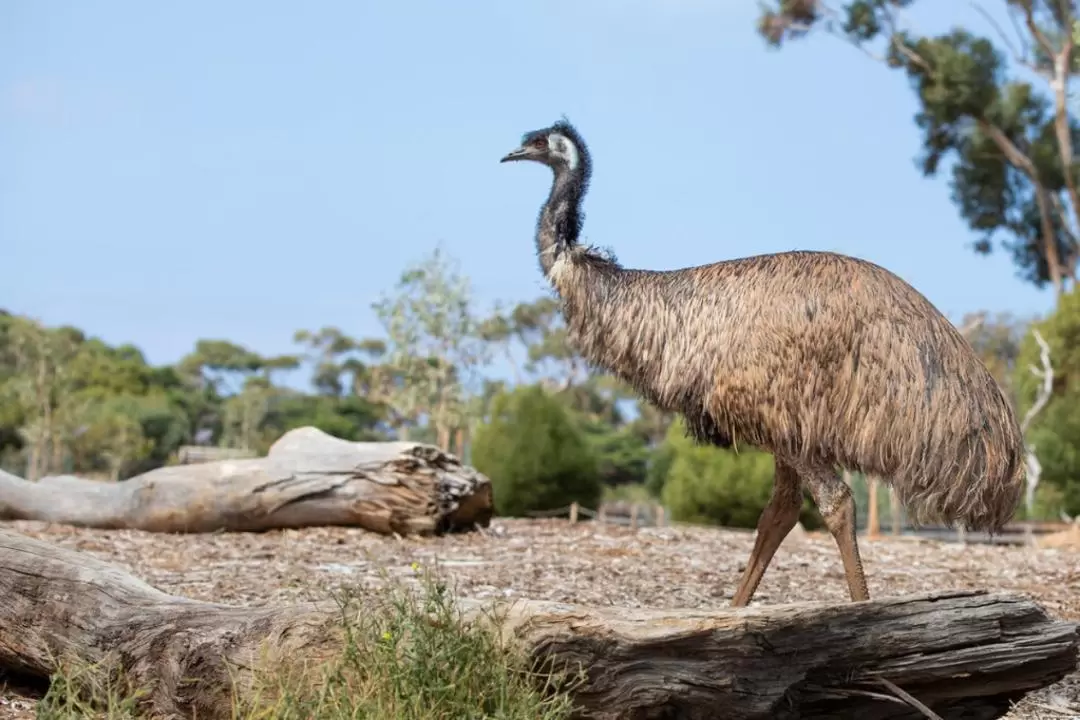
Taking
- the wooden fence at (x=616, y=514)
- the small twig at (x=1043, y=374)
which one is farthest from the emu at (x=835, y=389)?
the small twig at (x=1043, y=374)

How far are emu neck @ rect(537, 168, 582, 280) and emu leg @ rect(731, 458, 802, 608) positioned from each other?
151cm

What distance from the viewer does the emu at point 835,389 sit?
4.88 m

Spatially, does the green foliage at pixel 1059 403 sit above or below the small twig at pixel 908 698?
above

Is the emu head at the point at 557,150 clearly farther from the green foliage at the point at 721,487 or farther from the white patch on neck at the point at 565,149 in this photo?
the green foliage at the point at 721,487

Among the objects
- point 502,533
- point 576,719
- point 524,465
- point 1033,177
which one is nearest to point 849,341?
point 576,719

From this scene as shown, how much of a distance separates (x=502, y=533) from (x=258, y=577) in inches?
136

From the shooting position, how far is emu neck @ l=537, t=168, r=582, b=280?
6012mm

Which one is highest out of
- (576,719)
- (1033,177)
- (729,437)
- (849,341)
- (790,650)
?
(1033,177)

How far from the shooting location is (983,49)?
31.8 meters

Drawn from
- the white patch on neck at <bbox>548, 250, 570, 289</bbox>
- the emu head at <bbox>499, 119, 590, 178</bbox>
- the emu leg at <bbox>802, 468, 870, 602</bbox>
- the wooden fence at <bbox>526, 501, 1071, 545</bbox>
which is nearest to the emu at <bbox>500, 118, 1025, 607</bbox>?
the emu leg at <bbox>802, 468, 870, 602</bbox>

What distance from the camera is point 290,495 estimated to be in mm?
9242

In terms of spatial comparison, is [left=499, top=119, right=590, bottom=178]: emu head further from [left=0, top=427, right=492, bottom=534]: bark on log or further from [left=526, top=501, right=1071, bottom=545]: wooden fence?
[left=526, top=501, right=1071, bottom=545]: wooden fence

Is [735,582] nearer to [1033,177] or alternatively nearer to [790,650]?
[790,650]

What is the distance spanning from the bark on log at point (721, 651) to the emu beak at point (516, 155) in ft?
9.95
